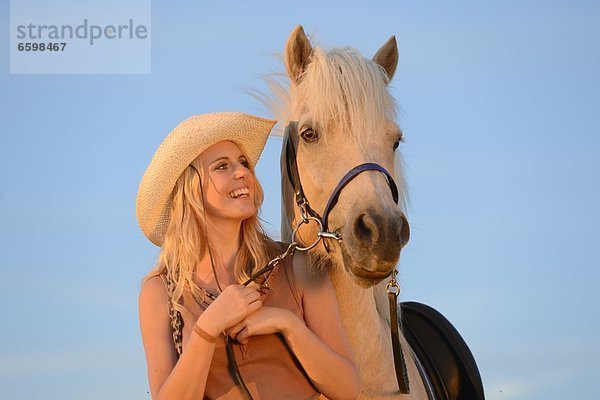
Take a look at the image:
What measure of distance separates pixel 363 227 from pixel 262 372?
669 millimetres

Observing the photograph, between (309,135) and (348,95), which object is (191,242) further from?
(348,95)

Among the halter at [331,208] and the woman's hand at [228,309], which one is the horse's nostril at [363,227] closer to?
the halter at [331,208]

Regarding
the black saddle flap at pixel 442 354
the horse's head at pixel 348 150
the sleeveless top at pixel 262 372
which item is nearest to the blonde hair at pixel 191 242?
the sleeveless top at pixel 262 372

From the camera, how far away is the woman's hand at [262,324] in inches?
136

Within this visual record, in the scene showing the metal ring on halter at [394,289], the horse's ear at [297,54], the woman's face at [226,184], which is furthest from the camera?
the horse's ear at [297,54]

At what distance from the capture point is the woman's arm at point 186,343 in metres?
3.31

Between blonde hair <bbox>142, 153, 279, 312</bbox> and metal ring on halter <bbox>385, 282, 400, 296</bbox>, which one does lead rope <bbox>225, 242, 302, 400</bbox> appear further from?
metal ring on halter <bbox>385, 282, 400, 296</bbox>

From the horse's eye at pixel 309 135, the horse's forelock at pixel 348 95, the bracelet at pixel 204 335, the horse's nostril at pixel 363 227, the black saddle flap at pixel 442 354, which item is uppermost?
the horse's forelock at pixel 348 95

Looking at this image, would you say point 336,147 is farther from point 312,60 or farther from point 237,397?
point 237,397

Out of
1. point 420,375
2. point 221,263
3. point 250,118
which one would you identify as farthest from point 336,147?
point 420,375

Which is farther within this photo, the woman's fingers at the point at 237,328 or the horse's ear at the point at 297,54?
the horse's ear at the point at 297,54

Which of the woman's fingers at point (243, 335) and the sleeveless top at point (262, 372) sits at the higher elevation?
the woman's fingers at point (243, 335)

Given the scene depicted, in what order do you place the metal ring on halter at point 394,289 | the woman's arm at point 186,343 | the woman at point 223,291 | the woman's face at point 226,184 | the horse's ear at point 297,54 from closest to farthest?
1. the woman's arm at point 186,343
2. the woman at point 223,291
3. the woman's face at point 226,184
4. the metal ring on halter at point 394,289
5. the horse's ear at point 297,54

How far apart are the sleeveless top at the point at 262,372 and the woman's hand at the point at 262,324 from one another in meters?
0.08
